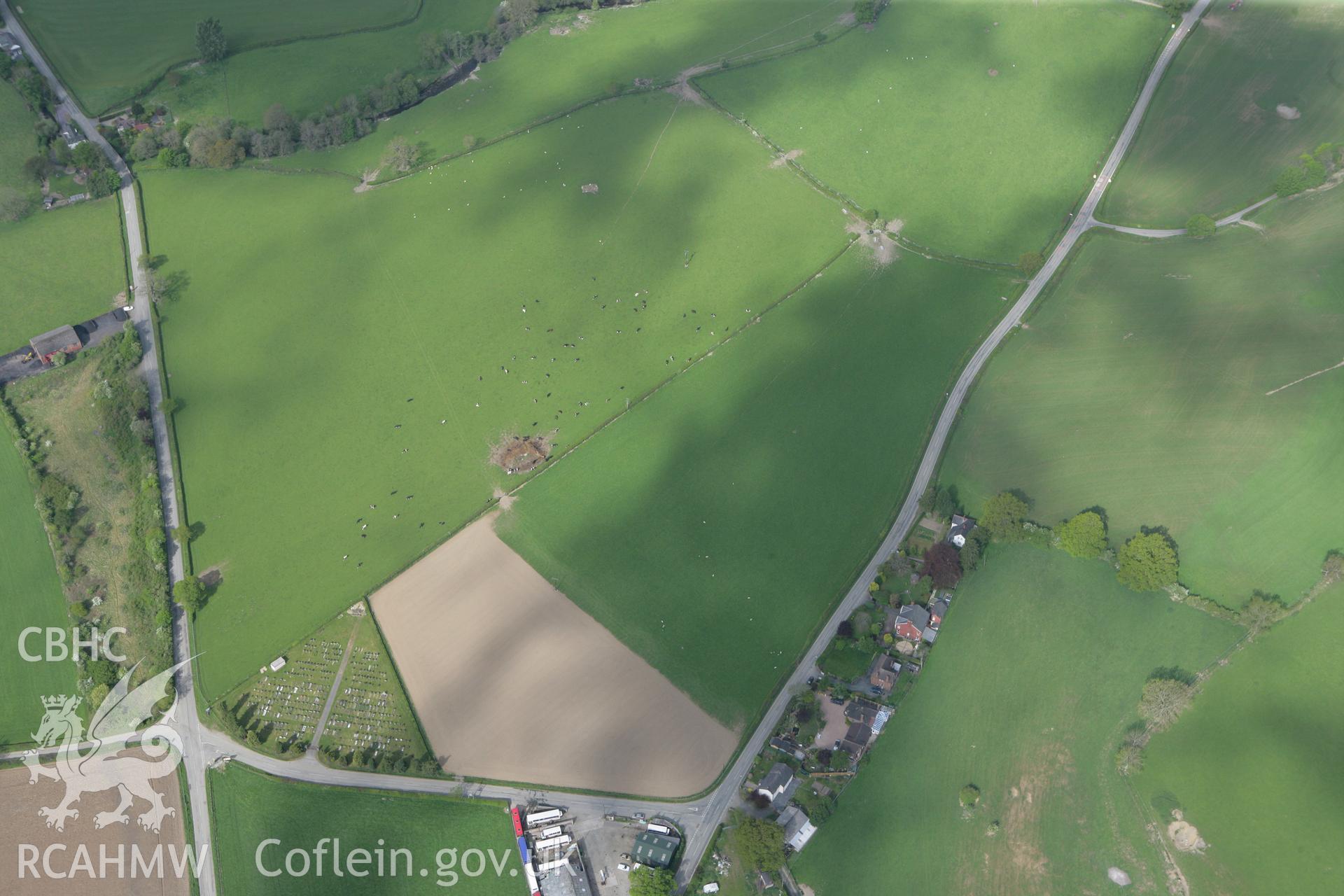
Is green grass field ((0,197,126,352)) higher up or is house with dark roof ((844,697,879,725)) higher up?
green grass field ((0,197,126,352))

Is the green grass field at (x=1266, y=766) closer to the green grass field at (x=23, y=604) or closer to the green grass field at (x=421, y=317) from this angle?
the green grass field at (x=421, y=317)

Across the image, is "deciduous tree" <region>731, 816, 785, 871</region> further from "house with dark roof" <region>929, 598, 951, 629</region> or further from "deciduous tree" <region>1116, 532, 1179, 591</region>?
"deciduous tree" <region>1116, 532, 1179, 591</region>

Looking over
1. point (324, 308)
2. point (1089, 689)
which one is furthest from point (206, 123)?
point (1089, 689)

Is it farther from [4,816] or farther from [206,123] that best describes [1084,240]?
[4,816]

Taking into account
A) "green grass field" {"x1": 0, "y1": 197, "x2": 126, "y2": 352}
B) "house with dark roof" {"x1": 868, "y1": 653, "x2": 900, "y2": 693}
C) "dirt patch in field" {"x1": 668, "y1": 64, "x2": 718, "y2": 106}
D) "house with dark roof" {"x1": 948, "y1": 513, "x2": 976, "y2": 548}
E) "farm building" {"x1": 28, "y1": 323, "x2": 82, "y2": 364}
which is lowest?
"house with dark roof" {"x1": 868, "y1": 653, "x2": 900, "y2": 693}

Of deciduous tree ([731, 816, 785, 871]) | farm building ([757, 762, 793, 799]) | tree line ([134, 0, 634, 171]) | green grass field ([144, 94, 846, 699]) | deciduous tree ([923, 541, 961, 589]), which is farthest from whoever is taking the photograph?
tree line ([134, 0, 634, 171])

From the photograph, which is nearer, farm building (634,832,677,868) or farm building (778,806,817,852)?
farm building (634,832,677,868)

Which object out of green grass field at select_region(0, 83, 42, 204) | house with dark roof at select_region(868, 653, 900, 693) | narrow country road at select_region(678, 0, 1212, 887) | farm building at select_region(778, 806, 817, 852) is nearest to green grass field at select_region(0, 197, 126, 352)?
green grass field at select_region(0, 83, 42, 204)

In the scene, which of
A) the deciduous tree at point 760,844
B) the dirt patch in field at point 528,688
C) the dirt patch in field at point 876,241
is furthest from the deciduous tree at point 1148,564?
the dirt patch in field at point 876,241
